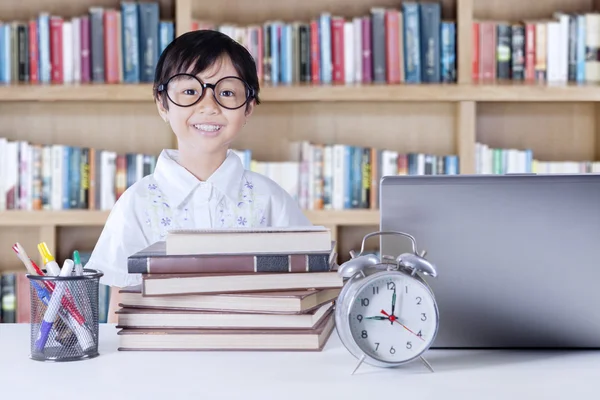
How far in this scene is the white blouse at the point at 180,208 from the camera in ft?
5.55

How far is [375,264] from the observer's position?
42.5 inches

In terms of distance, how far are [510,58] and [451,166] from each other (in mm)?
428

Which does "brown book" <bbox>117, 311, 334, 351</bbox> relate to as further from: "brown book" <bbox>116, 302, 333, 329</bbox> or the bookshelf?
the bookshelf

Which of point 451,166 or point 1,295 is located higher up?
point 451,166

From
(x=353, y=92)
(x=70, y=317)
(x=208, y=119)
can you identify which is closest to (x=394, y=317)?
(x=70, y=317)

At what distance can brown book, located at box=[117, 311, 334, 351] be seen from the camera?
114 centimetres

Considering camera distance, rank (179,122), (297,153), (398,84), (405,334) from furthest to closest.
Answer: (297,153), (398,84), (179,122), (405,334)

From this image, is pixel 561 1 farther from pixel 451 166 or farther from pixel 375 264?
pixel 375 264

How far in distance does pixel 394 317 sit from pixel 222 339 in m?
0.24

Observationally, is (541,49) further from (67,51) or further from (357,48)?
(67,51)

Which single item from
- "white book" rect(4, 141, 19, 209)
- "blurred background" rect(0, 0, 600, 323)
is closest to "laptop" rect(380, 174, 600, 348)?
"blurred background" rect(0, 0, 600, 323)

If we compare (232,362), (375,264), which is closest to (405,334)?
(375,264)

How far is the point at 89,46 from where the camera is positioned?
2936 mm

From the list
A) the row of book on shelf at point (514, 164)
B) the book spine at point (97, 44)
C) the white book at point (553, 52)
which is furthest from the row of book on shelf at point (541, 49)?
the book spine at point (97, 44)
